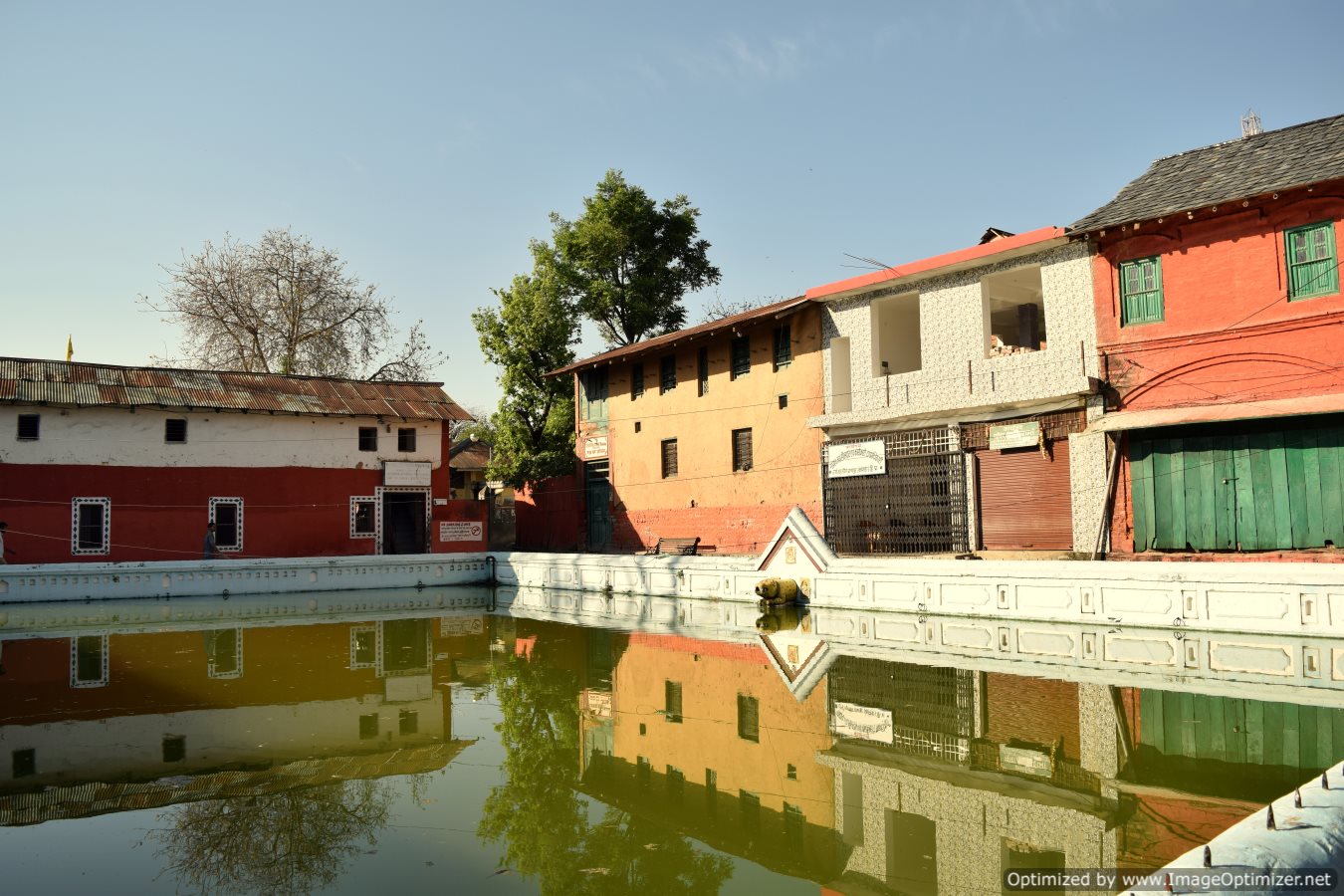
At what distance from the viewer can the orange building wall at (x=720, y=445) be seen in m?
24.0

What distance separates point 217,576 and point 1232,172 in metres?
24.3

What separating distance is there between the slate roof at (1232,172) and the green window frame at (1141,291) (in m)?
1.00

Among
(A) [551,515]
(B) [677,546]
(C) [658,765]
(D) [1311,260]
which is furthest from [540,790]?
(A) [551,515]

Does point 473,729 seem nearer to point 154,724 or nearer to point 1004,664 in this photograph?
point 154,724

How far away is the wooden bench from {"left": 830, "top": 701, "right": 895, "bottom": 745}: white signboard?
16.9 m

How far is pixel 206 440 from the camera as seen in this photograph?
92.6ft

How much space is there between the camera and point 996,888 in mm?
4379

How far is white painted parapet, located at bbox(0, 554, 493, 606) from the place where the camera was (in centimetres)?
2120

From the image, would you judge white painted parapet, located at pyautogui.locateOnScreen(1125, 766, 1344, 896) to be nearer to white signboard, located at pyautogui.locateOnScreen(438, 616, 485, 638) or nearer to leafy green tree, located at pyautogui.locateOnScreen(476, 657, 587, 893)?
leafy green tree, located at pyautogui.locateOnScreen(476, 657, 587, 893)

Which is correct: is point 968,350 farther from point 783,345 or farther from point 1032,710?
point 1032,710

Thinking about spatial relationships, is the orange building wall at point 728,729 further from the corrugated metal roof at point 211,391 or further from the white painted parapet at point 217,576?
the corrugated metal roof at point 211,391

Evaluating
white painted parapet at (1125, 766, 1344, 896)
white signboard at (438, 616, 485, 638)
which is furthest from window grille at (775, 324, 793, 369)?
white painted parapet at (1125, 766, 1344, 896)

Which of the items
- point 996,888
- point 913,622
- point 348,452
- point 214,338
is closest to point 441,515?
point 348,452

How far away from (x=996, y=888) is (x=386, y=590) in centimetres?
2214
